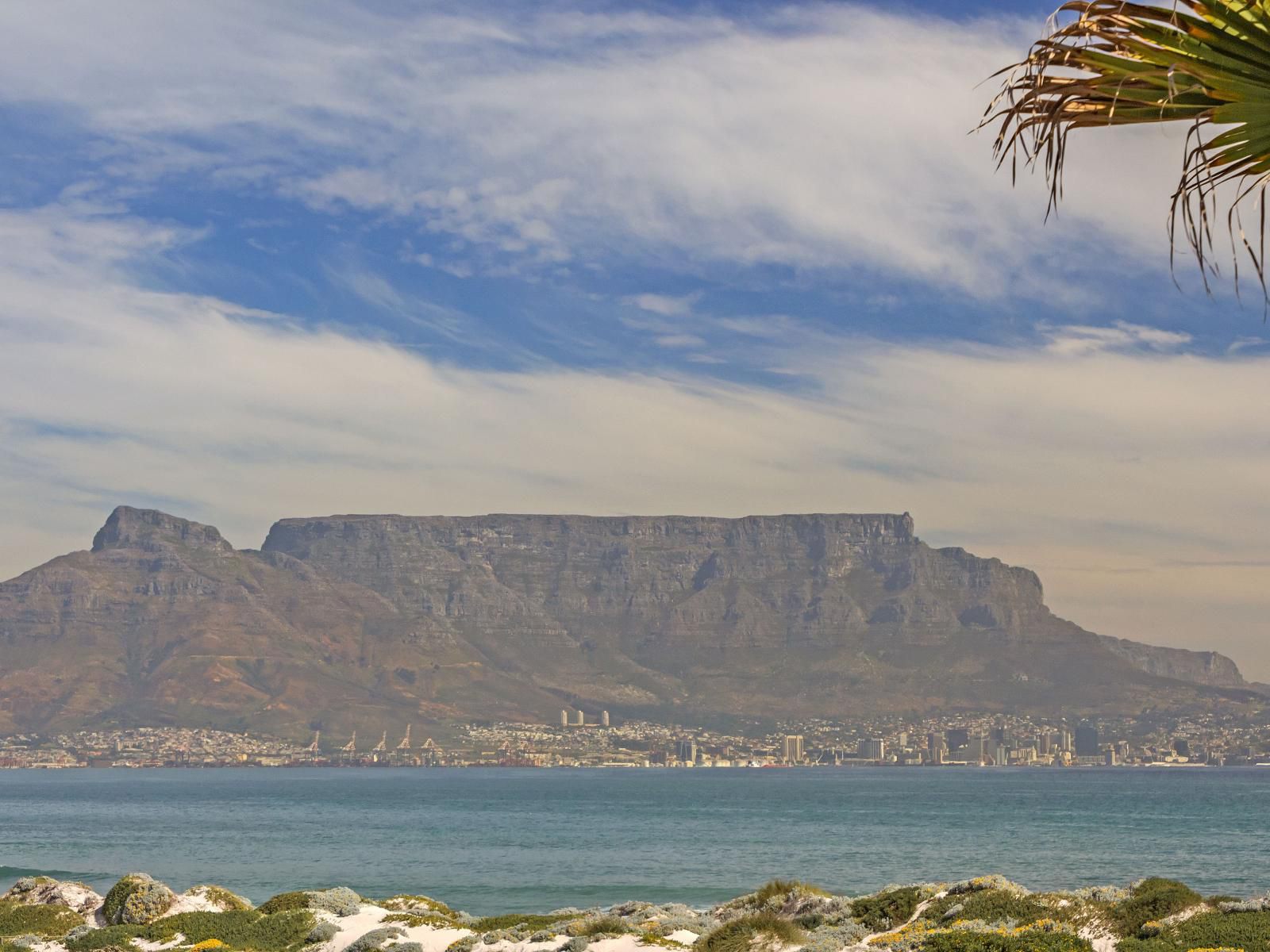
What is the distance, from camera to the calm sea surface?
6619 cm

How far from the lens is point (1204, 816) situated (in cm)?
12925

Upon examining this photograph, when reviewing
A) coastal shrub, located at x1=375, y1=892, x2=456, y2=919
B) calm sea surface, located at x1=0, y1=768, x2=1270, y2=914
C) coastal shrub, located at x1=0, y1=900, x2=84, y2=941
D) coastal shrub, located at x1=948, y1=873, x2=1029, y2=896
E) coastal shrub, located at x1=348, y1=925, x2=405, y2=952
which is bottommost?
calm sea surface, located at x1=0, y1=768, x2=1270, y2=914

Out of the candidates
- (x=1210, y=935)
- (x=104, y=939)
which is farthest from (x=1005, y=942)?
(x=104, y=939)

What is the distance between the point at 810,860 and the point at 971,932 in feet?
193

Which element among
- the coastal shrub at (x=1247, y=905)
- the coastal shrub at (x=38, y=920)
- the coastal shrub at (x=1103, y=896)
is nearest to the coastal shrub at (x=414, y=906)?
the coastal shrub at (x=38, y=920)

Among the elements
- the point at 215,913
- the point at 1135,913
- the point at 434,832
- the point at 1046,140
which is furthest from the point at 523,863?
the point at 1046,140

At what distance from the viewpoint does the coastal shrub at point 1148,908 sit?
20.7 metres

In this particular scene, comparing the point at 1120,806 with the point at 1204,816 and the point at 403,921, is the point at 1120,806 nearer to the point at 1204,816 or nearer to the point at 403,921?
Result: the point at 1204,816

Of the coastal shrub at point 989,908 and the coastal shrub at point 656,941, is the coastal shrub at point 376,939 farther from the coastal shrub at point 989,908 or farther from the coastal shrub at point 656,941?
the coastal shrub at point 989,908

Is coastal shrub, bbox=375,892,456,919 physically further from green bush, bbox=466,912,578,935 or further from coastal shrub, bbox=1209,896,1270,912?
coastal shrub, bbox=1209,896,1270,912

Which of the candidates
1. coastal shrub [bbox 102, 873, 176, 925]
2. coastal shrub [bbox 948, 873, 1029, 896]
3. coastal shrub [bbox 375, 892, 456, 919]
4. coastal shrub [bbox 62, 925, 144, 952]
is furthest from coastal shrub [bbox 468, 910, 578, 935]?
coastal shrub [bbox 948, 873, 1029, 896]

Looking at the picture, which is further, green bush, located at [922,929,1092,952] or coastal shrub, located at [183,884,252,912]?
coastal shrub, located at [183,884,252,912]

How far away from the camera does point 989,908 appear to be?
22.7 m

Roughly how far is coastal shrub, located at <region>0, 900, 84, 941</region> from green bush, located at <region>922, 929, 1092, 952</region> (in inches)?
762
